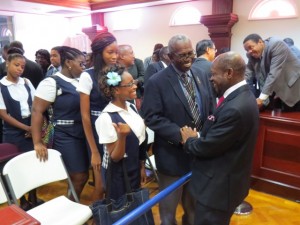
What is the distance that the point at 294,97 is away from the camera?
8.70 feet

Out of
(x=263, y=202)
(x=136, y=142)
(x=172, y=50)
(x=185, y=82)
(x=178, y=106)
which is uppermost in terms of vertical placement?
(x=172, y=50)

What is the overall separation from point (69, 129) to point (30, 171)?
1.16 feet

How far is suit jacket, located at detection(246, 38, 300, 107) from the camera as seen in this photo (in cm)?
254

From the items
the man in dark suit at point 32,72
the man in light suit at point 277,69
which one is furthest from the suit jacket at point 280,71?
the man in dark suit at point 32,72

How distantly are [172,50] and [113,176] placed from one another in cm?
75

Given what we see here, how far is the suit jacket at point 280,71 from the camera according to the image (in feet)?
8.34

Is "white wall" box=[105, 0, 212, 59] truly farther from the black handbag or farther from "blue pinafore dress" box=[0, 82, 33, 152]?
the black handbag

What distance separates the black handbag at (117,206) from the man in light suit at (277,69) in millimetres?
1757

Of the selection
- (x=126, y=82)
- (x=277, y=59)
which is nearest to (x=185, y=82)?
(x=126, y=82)

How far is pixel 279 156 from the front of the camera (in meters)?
2.63

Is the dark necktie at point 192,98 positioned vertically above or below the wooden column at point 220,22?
below

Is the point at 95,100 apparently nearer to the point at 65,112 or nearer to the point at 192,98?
the point at 65,112

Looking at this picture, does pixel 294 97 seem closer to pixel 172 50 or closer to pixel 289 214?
pixel 289 214

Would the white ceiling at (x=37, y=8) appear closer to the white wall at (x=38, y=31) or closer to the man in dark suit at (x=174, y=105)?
the white wall at (x=38, y=31)
